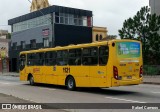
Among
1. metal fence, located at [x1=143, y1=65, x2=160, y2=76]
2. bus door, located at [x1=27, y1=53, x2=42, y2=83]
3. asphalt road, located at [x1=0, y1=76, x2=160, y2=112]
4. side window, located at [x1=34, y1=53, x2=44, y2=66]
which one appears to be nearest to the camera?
asphalt road, located at [x1=0, y1=76, x2=160, y2=112]

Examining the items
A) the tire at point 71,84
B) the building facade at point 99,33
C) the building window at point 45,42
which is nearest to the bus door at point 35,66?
the tire at point 71,84

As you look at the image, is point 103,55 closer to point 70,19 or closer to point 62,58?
point 62,58

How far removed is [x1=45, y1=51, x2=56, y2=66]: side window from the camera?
78.7 ft

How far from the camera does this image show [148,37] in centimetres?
3956

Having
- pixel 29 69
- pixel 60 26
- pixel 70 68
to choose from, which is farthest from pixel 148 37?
pixel 60 26

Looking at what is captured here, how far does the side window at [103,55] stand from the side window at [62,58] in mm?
3709

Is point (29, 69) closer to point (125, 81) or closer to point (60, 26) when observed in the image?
point (125, 81)

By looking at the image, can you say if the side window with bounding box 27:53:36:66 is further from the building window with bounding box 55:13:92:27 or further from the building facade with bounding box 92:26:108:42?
the building facade with bounding box 92:26:108:42

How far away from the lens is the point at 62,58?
75.4 ft

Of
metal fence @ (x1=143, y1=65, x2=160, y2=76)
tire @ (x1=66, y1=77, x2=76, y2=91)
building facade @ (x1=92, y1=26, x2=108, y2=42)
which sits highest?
building facade @ (x1=92, y1=26, x2=108, y2=42)

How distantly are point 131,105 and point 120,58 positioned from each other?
4793mm

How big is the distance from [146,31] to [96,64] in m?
21.3

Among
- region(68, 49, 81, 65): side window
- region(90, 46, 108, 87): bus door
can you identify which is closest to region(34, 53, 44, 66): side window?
region(68, 49, 81, 65): side window

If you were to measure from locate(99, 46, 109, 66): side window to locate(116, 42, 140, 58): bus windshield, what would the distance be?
0.57 metres
